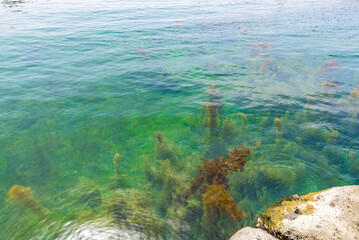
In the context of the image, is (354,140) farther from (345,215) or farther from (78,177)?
(78,177)

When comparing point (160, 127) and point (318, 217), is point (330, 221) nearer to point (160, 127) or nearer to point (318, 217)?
point (318, 217)

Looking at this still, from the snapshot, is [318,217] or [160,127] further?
[160,127]

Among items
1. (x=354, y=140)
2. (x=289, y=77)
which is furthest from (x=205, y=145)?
(x=289, y=77)

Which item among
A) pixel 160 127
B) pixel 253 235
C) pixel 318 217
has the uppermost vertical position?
pixel 318 217

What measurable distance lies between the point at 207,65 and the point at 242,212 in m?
8.19

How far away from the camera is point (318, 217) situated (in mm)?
2670

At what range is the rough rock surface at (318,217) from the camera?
2.49m

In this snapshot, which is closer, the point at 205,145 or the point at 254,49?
the point at 205,145

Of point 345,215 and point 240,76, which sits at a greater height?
point 345,215

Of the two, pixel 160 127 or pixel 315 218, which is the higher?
pixel 315 218

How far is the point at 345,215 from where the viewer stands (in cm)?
263

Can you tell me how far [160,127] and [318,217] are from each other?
16.1ft

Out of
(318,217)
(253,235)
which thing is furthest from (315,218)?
(253,235)

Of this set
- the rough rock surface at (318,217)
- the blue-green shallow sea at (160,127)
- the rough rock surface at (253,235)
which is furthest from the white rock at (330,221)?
the blue-green shallow sea at (160,127)
